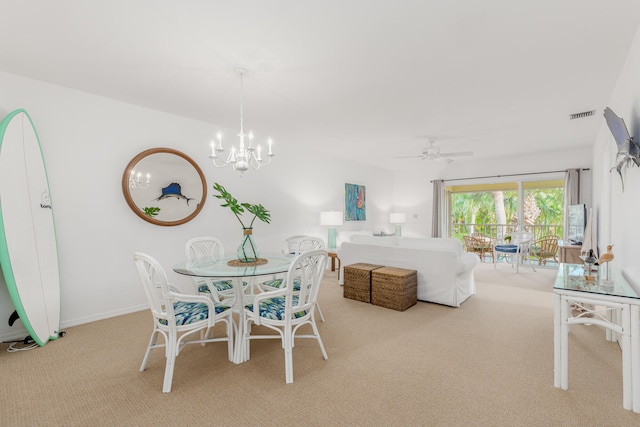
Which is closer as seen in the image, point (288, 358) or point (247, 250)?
point (288, 358)

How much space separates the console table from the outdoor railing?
568 centimetres

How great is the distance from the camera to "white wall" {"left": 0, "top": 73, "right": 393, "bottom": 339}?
9.55 feet

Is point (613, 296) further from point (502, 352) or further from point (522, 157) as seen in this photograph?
point (522, 157)

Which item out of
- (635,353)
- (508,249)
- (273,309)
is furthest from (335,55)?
(508,249)

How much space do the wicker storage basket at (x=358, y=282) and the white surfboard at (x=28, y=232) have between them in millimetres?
3170

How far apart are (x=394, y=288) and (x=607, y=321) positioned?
1941 mm

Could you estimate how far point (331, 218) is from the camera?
561cm

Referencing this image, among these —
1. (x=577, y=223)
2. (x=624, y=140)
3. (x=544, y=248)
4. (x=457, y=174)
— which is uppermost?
(x=457, y=174)

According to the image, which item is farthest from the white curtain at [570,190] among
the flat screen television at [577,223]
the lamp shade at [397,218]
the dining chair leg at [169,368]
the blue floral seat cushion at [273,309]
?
the dining chair leg at [169,368]

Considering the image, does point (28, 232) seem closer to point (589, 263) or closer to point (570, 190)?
point (589, 263)

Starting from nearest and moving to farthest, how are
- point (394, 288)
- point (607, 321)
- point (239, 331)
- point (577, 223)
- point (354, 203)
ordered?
point (607, 321) → point (239, 331) → point (394, 288) → point (577, 223) → point (354, 203)

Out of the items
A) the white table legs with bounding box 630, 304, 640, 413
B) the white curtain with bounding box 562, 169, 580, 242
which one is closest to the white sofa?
the white table legs with bounding box 630, 304, 640, 413

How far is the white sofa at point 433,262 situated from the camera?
3.59m

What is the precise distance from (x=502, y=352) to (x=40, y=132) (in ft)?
15.6
